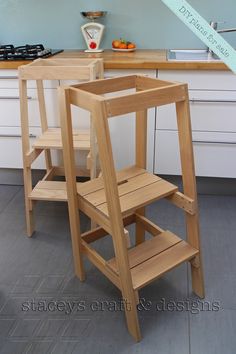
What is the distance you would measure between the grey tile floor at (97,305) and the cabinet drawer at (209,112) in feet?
2.04

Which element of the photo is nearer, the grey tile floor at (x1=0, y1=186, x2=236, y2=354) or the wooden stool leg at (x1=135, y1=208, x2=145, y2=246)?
the grey tile floor at (x1=0, y1=186, x2=236, y2=354)

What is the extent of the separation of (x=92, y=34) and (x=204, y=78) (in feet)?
2.95

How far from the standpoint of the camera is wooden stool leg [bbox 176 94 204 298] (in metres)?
1.20

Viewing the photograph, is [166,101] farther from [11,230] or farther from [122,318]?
[11,230]

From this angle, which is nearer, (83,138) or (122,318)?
(122,318)

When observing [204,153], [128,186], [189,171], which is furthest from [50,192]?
[204,153]

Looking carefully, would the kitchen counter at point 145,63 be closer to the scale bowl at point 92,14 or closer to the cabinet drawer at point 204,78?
the cabinet drawer at point 204,78

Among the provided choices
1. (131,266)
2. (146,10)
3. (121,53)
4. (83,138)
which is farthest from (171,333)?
(146,10)

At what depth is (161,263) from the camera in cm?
131

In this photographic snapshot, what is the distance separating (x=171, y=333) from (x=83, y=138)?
3.60 ft

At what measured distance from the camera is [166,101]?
3.69ft

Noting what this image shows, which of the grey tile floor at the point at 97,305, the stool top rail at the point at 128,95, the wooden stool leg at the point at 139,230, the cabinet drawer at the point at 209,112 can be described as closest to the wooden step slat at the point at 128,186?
the wooden stool leg at the point at 139,230

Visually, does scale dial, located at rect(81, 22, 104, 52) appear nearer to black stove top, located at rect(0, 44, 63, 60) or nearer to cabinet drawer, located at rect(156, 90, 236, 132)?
black stove top, located at rect(0, 44, 63, 60)

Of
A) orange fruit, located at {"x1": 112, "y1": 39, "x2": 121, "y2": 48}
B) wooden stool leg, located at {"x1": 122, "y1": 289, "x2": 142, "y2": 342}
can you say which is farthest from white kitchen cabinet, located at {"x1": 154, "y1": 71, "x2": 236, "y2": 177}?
wooden stool leg, located at {"x1": 122, "y1": 289, "x2": 142, "y2": 342}
